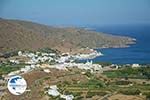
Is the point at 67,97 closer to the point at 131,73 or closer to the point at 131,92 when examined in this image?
the point at 131,92

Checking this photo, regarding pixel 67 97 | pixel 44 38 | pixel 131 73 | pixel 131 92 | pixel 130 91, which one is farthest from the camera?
pixel 44 38

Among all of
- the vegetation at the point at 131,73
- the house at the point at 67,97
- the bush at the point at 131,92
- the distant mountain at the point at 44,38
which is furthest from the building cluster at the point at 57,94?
the distant mountain at the point at 44,38

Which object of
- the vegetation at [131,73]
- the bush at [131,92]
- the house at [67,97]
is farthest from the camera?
the vegetation at [131,73]

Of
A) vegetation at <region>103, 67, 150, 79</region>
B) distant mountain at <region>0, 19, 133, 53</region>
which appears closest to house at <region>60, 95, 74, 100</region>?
vegetation at <region>103, 67, 150, 79</region>

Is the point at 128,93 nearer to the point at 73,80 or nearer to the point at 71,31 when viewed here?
the point at 73,80

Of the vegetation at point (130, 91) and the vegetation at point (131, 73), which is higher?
the vegetation at point (131, 73)

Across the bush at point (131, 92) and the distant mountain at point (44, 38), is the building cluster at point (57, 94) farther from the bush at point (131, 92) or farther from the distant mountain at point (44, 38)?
the distant mountain at point (44, 38)

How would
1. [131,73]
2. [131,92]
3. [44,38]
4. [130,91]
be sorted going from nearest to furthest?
[131,92] < [130,91] < [131,73] < [44,38]

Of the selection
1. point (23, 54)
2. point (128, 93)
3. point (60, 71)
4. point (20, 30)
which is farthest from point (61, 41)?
point (128, 93)

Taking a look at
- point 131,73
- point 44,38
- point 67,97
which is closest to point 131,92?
point 67,97
